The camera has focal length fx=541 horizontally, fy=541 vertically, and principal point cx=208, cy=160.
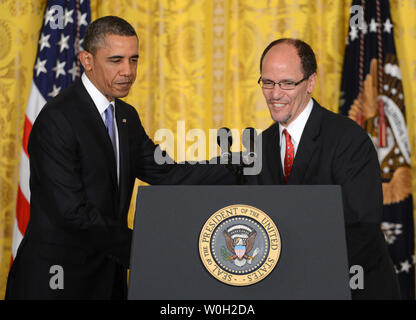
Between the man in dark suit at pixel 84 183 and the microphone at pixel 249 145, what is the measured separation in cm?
60

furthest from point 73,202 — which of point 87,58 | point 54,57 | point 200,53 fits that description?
point 200,53

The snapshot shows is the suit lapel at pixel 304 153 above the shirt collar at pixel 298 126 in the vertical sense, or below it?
below

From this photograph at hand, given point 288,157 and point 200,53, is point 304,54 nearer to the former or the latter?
point 288,157

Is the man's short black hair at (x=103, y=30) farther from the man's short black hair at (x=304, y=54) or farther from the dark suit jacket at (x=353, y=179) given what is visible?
the dark suit jacket at (x=353, y=179)

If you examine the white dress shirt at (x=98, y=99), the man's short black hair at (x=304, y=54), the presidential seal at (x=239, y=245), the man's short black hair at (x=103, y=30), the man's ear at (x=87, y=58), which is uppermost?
the man's short black hair at (x=103, y=30)

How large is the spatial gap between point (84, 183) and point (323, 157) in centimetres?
107

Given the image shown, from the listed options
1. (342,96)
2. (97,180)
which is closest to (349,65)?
(342,96)

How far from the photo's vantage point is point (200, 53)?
382cm

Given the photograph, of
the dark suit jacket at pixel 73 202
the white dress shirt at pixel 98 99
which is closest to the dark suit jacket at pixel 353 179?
the dark suit jacket at pixel 73 202

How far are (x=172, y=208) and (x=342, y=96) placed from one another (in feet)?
7.54

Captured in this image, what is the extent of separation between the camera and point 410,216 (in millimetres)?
3654

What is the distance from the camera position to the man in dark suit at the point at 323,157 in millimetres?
2154

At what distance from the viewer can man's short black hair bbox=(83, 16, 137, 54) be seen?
2527mm
